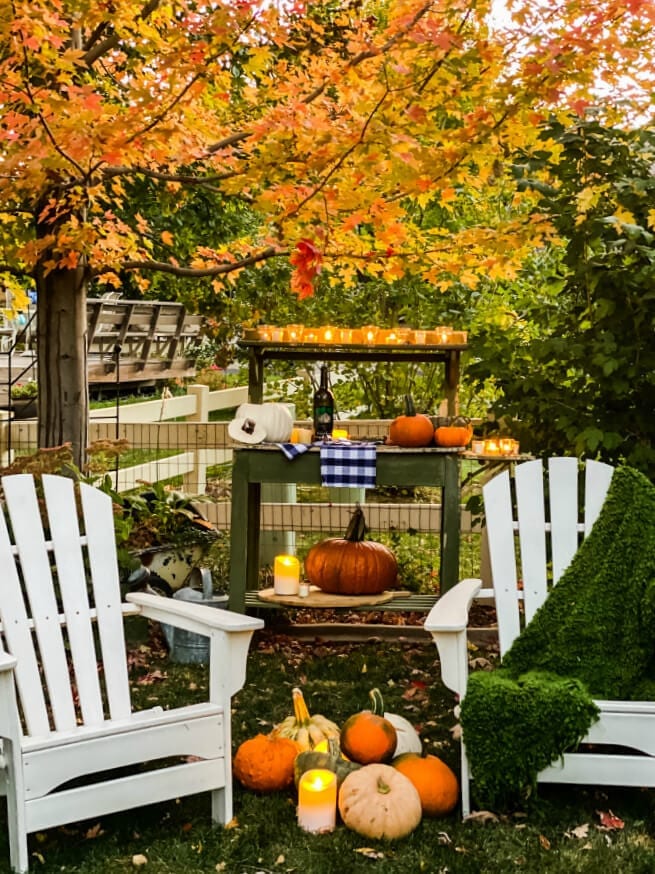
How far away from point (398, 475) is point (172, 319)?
8.09 meters

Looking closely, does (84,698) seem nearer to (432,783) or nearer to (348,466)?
(432,783)

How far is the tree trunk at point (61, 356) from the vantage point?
5.33 meters

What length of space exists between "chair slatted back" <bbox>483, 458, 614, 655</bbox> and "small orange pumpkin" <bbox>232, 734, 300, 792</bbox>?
79 centimetres

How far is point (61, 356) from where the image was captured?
5.34 m

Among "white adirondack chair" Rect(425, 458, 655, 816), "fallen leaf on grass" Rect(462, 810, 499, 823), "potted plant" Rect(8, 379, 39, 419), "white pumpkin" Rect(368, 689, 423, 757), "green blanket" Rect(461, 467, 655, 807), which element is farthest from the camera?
"potted plant" Rect(8, 379, 39, 419)

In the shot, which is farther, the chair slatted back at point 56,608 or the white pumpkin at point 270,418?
the white pumpkin at point 270,418

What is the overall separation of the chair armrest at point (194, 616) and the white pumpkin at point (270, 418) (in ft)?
5.19

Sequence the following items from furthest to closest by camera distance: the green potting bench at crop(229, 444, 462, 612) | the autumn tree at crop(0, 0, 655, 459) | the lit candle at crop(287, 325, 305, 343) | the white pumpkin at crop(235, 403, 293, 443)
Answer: the lit candle at crop(287, 325, 305, 343) → the white pumpkin at crop(235, 403, 293, 443) → the green potting bench at crop(229, 444, 462, 612) → the autumn tree at crop(0, 0, 655, 459)

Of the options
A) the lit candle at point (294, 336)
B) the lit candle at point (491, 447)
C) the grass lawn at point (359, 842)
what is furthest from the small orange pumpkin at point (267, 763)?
the lit candle at point (294, 336)

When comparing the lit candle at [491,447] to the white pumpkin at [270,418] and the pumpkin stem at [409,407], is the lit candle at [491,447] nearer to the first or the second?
the pumpkin stem at [409,407]

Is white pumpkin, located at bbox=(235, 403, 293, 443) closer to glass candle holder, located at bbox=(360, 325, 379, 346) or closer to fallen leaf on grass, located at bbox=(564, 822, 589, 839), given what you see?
glass candle holder, located at bbox=(360, 325, 379, 346)

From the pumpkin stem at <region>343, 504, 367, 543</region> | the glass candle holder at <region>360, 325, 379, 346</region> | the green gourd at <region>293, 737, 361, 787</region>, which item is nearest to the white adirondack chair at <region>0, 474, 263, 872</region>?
the green gourd at <region>293, 737, 361, 787</region>

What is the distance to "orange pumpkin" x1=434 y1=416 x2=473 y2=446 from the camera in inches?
186

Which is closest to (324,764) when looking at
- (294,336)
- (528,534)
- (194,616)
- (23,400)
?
(194,616)
